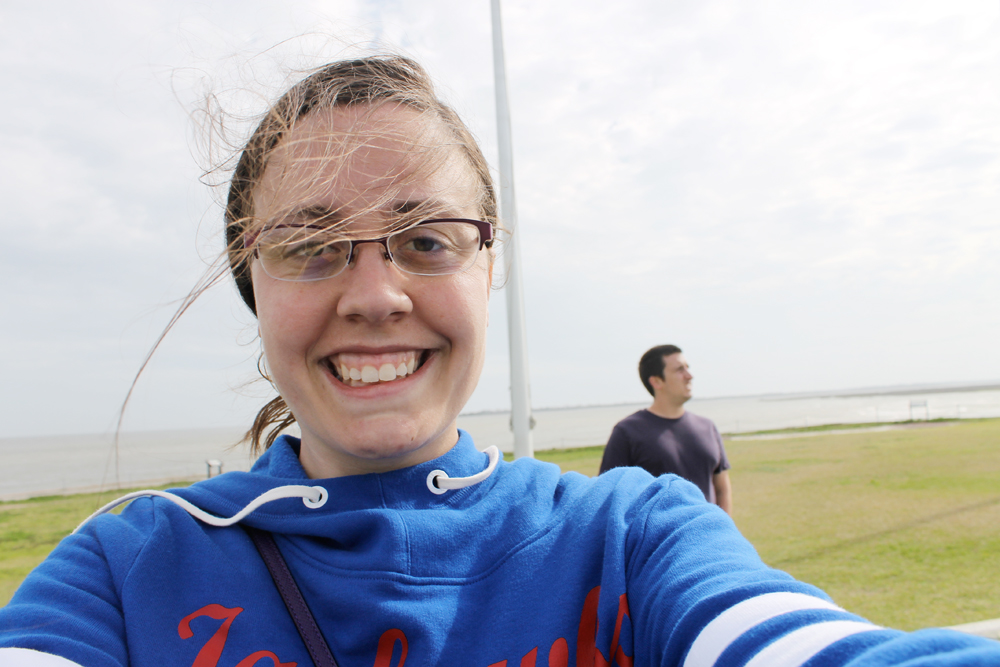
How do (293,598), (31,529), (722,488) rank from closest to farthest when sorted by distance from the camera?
1. (293,598)
2. (722,488)
3. (31,529)

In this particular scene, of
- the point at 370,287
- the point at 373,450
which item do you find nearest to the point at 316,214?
the point at 370,287

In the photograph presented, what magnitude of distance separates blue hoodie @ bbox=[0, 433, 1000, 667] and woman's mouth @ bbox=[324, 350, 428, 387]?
222 millimetres

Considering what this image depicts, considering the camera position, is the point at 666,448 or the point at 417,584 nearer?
the point at 417,584

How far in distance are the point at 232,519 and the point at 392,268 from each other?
0.62 meters

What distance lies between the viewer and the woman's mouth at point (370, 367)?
3.90 ft

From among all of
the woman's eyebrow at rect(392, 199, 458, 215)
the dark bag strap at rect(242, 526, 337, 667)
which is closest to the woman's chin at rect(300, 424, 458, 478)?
the dark bag strap at rect(242, 526, 337, 667)

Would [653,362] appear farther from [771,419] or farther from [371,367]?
[771,419]

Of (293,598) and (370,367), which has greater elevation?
(370,367)

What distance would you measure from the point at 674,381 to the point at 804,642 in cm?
453

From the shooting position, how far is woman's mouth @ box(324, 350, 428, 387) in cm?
119

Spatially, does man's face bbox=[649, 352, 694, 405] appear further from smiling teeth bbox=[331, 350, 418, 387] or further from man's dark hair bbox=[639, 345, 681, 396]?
smiling teeth bbox=[331, 350, 418, 387]

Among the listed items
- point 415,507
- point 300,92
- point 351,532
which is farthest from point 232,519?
point 300,92

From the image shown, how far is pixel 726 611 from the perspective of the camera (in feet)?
2.99

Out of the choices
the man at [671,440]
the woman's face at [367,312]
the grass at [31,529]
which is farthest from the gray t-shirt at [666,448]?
the grass at [31,529]
